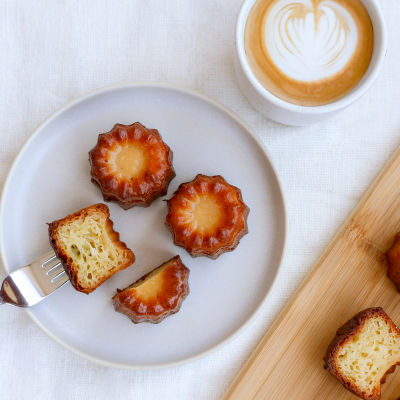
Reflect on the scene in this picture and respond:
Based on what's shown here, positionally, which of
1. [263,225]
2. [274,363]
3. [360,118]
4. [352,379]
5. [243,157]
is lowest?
[274,363]

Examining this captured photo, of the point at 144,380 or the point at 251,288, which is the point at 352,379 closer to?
the point at 251,288

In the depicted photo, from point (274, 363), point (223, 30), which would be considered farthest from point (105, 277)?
point (223, 30)

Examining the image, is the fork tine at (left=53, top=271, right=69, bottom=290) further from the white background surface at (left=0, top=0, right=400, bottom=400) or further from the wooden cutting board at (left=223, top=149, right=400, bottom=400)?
the wooden cutting board at (left=223, top=149, right=400, bottom=400)

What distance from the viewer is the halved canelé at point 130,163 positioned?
5.37ft

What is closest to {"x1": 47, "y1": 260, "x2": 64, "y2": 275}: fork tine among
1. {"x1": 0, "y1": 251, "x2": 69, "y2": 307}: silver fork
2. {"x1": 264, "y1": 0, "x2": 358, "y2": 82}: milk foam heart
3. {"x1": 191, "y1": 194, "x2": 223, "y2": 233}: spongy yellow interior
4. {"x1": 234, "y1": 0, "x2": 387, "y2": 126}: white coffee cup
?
{"x1": 0, "y1": 251, "x2": 69, "y2": 307}: silver fork

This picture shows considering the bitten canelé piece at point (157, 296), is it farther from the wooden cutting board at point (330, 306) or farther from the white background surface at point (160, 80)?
the wooden cutting board at point (330, 306)

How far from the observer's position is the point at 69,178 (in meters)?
1.75

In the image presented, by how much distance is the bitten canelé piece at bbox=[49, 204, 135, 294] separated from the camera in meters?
1.60

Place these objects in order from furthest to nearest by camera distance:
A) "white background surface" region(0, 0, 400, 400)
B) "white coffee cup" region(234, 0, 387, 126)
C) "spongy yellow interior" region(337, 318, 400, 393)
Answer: "white background surface" region(0, 0, 400, 400) < "spongy yellow interior" region(337, 318, 400, 393) < "white coffee cup" region(234, 0, 387, 126)

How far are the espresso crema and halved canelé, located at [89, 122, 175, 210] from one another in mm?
478

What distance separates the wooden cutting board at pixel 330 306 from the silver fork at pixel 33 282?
34.1 inches

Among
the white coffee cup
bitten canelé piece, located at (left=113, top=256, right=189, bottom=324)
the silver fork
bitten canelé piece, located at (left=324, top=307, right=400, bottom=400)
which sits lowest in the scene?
the silver fork

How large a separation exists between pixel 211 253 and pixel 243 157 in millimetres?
415

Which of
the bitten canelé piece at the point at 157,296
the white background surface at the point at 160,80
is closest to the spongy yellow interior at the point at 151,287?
the bitten canelé piece at the point at 157,296
